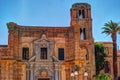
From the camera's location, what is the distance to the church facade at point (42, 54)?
36.9 metres

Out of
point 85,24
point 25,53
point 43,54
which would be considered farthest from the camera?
point 85,24

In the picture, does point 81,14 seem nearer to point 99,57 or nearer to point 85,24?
point 85,24

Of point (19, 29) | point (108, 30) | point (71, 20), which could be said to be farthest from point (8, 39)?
point (108, 30)

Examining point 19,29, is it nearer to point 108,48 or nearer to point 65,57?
point 65,57

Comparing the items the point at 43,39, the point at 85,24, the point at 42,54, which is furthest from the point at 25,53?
the point at 85,24

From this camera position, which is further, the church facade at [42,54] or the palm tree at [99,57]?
the palm tree at [99,57]

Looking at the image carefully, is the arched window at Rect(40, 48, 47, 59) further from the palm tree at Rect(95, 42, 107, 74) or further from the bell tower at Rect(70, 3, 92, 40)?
the palm tree at Rect(95, 42, 107, 74)

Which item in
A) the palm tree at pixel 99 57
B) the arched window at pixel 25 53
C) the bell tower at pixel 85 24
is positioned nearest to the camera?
the arched window at pixel 25 53

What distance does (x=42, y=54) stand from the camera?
3822 centimetres

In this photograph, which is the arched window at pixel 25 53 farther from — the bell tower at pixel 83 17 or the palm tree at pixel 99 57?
the palm tree at pixel 99 57

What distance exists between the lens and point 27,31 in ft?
126

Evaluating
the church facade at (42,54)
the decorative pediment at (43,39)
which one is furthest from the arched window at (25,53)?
the decorative pediment at (43,39)

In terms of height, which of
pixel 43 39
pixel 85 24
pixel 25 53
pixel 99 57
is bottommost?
pixel 99 57

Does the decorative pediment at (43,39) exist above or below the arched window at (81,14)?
below
